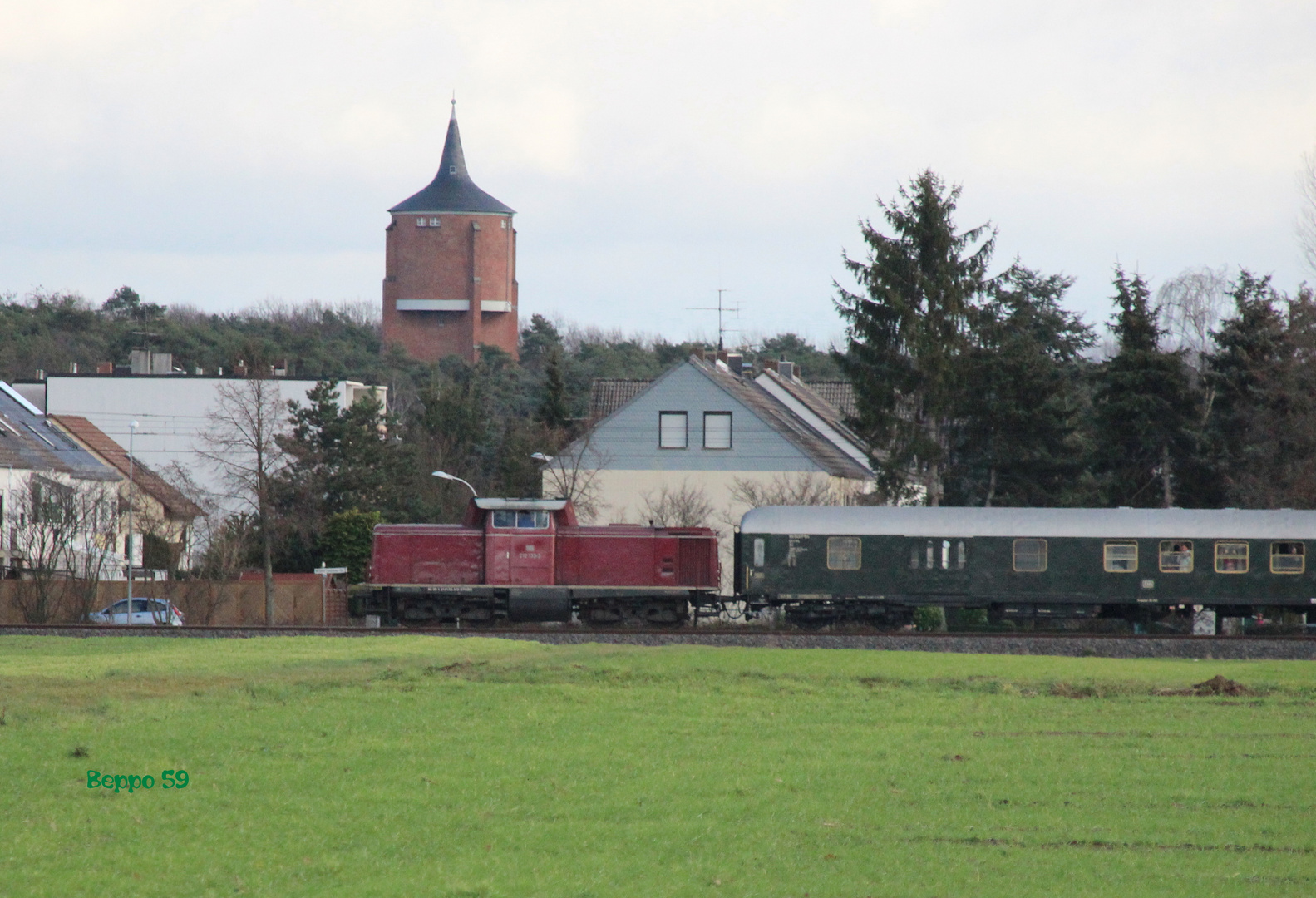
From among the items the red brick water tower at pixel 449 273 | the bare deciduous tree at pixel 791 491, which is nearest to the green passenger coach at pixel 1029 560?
the bare deciduous tree at pixel 791 491

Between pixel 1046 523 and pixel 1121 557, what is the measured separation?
69.2 inches

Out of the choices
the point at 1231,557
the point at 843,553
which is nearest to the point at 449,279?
the point at 843,553

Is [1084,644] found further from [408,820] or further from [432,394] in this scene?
[432,394]

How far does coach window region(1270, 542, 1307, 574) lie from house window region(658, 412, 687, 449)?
28.1 m

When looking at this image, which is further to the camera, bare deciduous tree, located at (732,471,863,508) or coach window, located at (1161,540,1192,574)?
bare deciduous tree, located at (732,471,863,508)

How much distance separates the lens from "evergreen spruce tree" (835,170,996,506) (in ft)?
149

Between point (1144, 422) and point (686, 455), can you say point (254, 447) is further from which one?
point (1144, 422)

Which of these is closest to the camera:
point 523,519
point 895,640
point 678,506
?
point 895,640

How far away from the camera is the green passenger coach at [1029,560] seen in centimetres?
3136

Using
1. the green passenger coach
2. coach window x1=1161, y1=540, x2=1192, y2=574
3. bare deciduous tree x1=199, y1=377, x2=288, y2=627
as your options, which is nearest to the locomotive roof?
the green passenger coach

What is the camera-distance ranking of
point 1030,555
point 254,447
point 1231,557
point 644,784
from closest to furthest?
point 644,784, point 1231,557, point 1030,555, point 254,447

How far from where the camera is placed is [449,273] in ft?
354

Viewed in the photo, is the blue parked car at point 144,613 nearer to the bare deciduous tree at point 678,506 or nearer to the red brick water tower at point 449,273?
the bare deciduous tree at point 678,506

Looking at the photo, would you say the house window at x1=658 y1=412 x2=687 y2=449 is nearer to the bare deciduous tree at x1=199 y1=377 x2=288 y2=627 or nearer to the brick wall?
the bare deciduous tree at x1=199 y1=377 x2=288 y2=627
